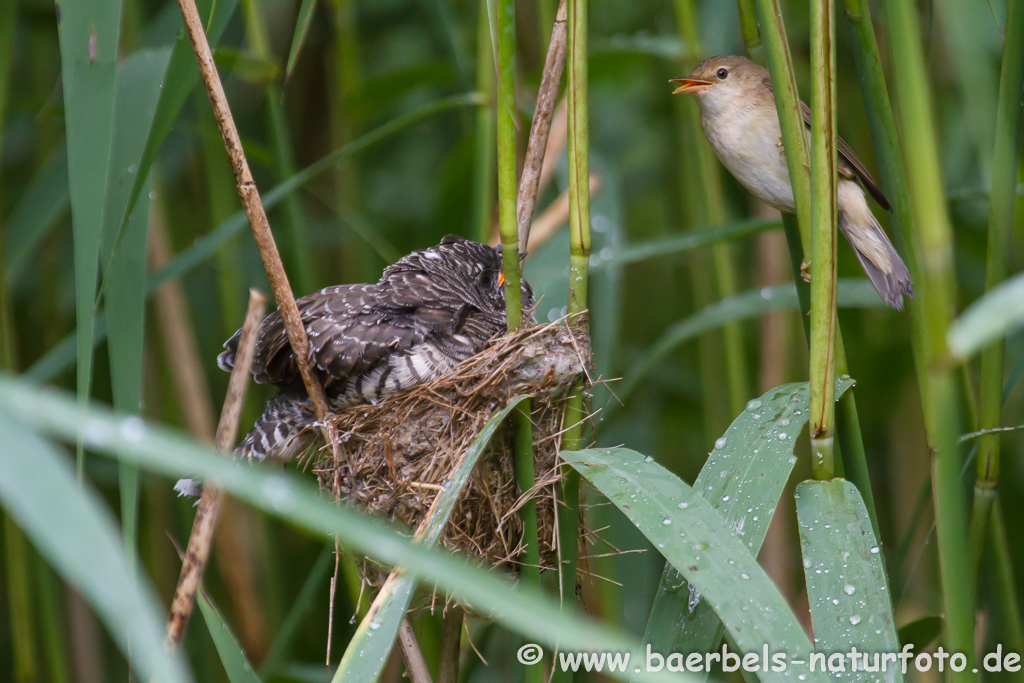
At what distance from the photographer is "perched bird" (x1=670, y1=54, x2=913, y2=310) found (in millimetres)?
1439

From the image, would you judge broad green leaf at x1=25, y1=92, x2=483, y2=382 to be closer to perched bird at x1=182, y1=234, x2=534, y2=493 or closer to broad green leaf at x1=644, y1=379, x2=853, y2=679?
perched bird at x1=182, y1=234, x2=534, y2=493

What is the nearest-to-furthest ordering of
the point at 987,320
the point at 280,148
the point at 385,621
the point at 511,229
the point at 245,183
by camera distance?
the point at 987,320 → the point at 385,621 → the point at 511,229 → the point at 245,183 → the point at 280,148

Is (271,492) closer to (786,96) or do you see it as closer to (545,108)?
(786,96)

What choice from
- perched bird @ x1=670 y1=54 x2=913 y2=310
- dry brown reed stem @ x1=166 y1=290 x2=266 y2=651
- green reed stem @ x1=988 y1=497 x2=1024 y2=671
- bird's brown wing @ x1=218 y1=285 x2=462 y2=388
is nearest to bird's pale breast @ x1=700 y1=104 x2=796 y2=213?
perched bird @ x1=670 y1=54 x2=913 y2=310

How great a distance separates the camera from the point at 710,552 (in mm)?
918

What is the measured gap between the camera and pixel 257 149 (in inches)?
84.5

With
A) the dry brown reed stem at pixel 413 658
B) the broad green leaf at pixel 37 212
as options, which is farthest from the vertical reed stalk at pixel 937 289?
the broad green leaf at pixel 37 212

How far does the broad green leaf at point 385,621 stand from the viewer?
0.86m

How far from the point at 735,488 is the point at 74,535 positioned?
2.60 feet

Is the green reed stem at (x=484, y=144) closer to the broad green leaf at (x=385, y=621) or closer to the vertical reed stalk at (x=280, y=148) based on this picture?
the vertical reed stalk at (x=280, y=148)

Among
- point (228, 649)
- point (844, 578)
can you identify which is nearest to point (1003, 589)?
point (844, 578)

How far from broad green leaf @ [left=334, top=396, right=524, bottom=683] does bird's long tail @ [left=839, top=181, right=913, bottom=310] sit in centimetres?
72

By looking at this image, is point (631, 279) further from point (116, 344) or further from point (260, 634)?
point (116, 344)

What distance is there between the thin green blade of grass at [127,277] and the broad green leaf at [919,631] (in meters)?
1.32
